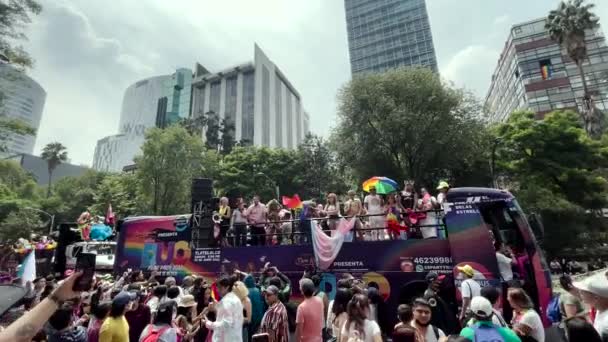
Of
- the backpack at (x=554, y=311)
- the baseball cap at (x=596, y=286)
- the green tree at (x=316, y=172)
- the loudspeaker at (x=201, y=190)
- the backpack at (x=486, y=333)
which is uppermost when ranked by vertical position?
the green tree at (x=316, y=172)

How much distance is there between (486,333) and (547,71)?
2386 inches

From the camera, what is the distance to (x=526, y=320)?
4.09 metres

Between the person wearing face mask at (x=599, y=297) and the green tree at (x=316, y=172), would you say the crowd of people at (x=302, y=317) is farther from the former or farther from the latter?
the green tree at (x=316, y=172)

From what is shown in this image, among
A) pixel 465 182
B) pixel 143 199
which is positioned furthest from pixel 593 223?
pixel 143 199

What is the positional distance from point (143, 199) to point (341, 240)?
1407 inches

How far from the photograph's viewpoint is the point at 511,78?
57.5 metres

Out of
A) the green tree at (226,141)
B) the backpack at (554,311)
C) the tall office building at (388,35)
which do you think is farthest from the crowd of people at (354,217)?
the tall office building at (388,35)

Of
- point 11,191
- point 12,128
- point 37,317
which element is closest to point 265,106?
point 11,191

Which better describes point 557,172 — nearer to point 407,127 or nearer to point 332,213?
point 407,127

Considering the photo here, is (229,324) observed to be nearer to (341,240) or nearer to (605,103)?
(341,240)

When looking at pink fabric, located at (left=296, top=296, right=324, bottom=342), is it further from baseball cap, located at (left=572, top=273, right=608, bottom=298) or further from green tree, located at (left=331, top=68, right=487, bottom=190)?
green tree, located at (left=331, top=68, right=487, bottom=190)

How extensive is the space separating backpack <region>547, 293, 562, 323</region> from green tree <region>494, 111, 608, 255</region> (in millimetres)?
19741

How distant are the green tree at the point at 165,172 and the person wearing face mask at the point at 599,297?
39047mm

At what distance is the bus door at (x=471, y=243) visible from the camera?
24.0 ft
